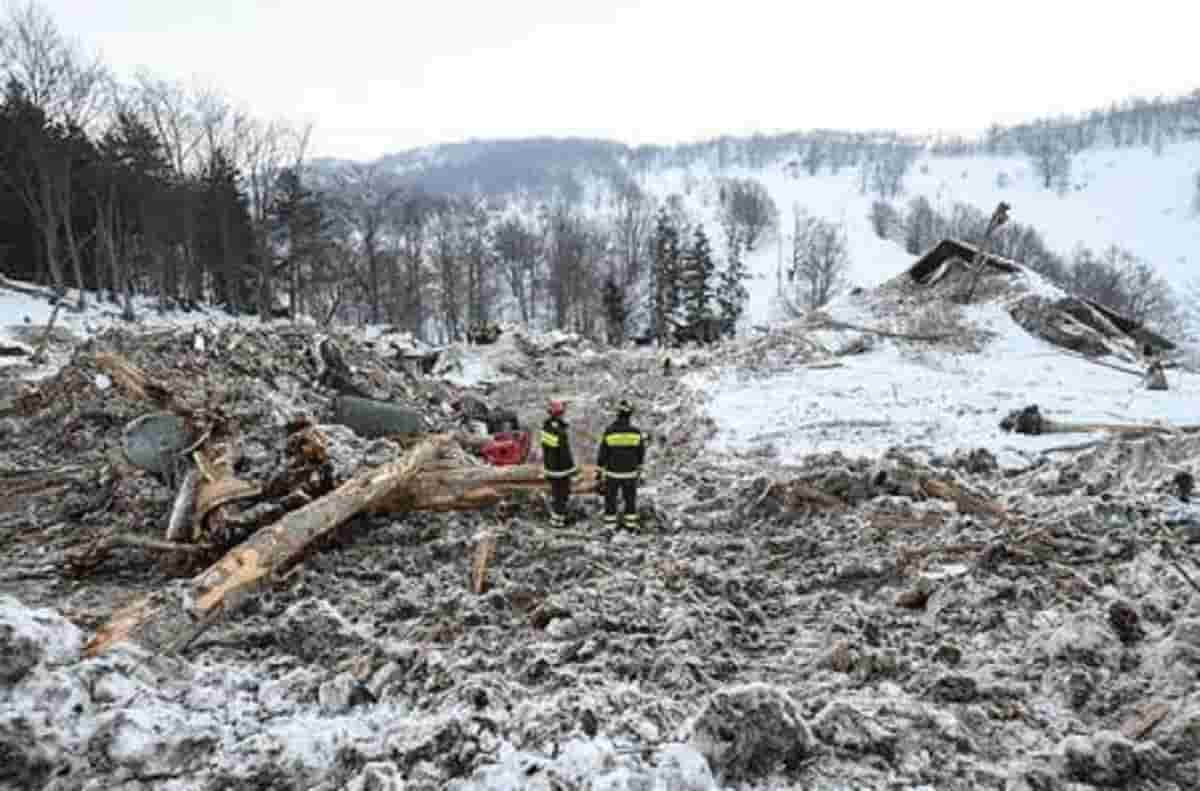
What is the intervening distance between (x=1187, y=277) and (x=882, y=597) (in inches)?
4208

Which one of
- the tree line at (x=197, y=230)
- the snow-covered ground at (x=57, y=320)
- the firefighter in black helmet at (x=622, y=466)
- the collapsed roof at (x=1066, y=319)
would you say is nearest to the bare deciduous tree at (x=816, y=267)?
the tree line at (x=197, y=230)

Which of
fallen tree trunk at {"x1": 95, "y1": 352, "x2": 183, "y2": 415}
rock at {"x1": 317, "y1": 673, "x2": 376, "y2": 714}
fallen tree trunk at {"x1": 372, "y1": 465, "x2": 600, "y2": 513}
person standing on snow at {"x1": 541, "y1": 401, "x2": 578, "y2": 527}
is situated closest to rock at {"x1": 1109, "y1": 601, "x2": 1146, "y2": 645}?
rock at {"x1": 317, "y1": 673, "x2": 376, "y2": 714}

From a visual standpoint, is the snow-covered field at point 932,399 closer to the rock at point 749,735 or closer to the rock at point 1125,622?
the rock at point 1125,622

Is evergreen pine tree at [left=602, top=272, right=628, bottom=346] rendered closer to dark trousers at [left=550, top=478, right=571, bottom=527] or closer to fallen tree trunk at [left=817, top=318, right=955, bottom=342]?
fallen tree trunk at [left=817, top=318, right=955, bottom=342]

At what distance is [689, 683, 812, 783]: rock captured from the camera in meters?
3.74

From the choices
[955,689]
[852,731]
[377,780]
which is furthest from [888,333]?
[377,780]

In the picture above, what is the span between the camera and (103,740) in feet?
12.7

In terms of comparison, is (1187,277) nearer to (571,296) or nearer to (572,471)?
(571,296)

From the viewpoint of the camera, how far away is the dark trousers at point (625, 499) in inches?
328

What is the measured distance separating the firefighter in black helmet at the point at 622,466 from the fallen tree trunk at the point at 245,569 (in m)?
1.93

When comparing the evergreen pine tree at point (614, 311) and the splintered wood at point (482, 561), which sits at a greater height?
the splintered wood at point (482, 561)

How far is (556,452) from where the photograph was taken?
27.8 ft

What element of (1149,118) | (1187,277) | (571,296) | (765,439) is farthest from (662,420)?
(1149,118)

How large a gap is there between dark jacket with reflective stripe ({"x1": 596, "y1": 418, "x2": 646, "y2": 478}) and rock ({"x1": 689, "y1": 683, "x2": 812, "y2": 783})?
4484 mm
